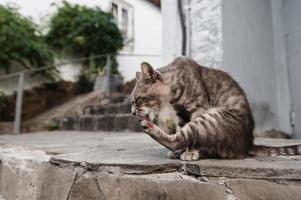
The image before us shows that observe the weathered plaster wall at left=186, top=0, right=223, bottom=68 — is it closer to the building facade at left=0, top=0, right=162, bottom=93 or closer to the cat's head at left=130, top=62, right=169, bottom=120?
the cat's head at left=130, top=62, right=169, bottom=120

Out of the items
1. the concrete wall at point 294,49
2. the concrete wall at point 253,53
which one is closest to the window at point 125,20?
the concrete wall at point 253,53

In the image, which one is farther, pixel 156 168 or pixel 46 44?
pixel 46 44

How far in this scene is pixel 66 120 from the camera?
6.41 metres

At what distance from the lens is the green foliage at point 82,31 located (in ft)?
27.3

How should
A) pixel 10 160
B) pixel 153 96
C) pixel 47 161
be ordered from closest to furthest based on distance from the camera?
pixel 153 96, pixel 47 161, pixel 10 160

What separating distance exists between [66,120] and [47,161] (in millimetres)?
4724

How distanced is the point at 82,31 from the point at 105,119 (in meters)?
3.79

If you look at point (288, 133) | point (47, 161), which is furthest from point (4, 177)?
point (288, 133)

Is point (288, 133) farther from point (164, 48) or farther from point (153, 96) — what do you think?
point (153, 96)

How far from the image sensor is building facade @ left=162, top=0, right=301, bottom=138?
343cm

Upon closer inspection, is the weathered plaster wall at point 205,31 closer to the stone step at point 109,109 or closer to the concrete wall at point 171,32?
the concrete wall at point 171,32

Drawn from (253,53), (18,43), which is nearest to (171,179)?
(253,53)

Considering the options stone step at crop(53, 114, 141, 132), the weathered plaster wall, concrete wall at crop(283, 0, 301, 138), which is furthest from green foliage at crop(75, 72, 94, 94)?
concrete wall at crop(283, 0, 301, 138)

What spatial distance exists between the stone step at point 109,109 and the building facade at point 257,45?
2.12 metres
